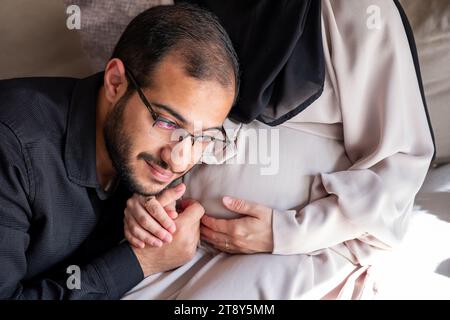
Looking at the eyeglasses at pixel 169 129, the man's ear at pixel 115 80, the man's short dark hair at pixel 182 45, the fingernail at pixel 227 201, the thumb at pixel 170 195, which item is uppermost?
the man's short dark hair at pixel 182 45

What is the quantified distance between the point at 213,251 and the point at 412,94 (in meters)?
0.51

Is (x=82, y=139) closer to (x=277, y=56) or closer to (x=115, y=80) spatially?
(x=115, y=80)

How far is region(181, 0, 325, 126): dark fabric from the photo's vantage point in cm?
105

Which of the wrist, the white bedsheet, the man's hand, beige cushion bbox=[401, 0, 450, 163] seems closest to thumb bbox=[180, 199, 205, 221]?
the man's hand

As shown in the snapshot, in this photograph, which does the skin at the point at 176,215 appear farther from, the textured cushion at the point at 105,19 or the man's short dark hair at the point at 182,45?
the textured cushion at the point at 105,19

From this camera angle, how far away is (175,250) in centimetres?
108

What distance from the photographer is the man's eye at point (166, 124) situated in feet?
3.08

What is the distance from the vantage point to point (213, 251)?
45.7 inches

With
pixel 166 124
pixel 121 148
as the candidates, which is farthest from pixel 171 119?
pixel 121 148

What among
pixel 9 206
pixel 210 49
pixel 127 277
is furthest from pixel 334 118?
pixel 9 206

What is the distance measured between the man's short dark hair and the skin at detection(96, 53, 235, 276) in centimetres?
2

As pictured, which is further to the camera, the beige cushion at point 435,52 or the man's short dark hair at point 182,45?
the beige cushion at point 435,52

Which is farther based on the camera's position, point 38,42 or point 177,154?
point 38,42

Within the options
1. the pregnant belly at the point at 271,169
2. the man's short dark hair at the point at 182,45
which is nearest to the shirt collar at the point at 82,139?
the man's short dark hair at the point at 182,45
